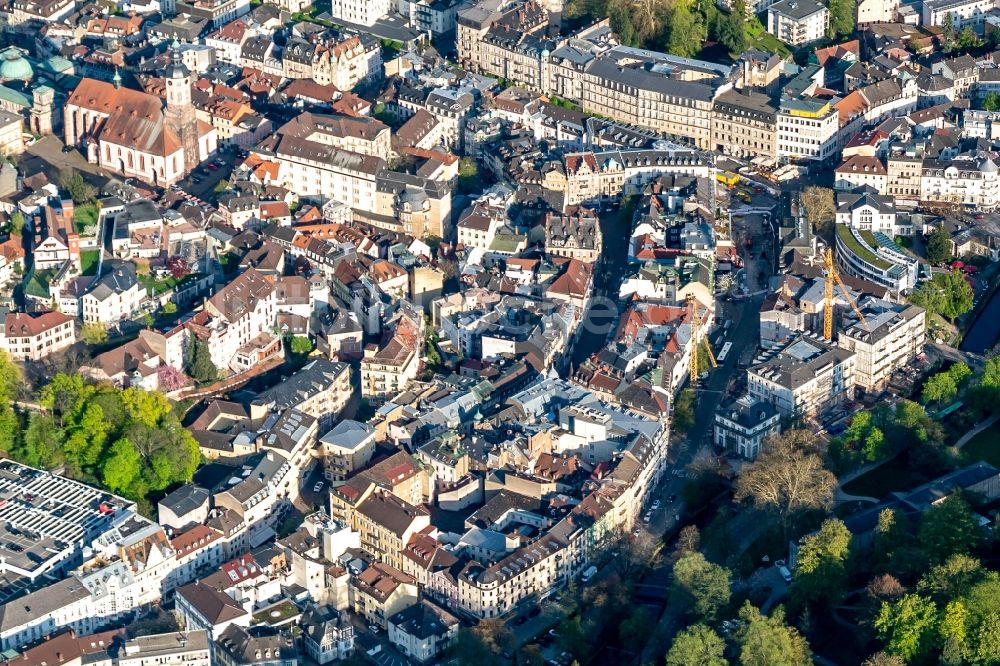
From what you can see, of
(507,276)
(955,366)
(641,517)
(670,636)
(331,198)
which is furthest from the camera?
(331,198)

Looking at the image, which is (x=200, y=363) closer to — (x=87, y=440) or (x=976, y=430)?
(x=87, y=440)

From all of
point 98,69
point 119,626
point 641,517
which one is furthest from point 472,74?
point 119,626

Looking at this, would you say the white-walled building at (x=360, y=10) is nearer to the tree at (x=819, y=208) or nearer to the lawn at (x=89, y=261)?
the lawn at (x=89, y=261)

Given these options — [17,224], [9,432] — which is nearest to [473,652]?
[9,432]

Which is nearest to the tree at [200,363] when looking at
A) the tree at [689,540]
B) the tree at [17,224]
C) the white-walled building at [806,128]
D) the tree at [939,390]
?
the tree at [17,224]

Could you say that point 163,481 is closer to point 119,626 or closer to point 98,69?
point 119,626

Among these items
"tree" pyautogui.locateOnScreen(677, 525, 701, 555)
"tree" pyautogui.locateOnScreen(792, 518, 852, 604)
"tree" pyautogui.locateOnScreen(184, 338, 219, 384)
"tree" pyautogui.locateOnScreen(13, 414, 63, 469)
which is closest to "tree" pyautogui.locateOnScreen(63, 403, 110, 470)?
"tree" pyautogui.locateOnScreen(13, 414, 63, 469)
